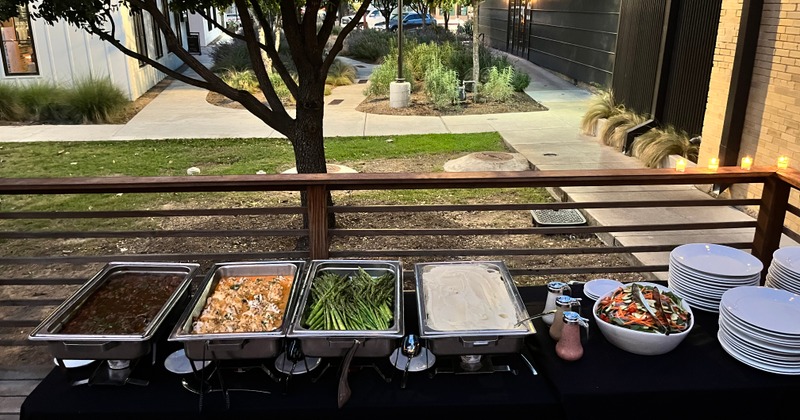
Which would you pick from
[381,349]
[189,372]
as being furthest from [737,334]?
[189,372]

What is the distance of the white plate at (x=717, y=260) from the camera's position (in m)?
2.79

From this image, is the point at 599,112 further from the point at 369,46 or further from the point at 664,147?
the point at 369,46

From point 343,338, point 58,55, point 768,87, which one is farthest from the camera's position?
point 58,55

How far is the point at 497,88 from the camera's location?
46.2ft

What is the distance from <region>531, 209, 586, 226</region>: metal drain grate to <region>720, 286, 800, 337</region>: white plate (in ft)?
12.7

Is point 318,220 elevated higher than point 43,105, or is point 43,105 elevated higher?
point 318,220

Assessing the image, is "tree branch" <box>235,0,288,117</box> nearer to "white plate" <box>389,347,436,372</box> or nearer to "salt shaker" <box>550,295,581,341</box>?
"white plate" <box>389,347,436,372</box>

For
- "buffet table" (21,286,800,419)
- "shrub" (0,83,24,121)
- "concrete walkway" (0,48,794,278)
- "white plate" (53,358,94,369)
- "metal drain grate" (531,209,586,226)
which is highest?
"white plate" (53,358,94,369)

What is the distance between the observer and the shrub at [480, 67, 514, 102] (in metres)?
14.1

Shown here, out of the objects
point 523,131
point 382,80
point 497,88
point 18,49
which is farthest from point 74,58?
point 523,131

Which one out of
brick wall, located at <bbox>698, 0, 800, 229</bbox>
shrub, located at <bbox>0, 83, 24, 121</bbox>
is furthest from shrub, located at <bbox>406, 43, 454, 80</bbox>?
brick wall, located at <bbox>698, 0, 800, 229</bbox>

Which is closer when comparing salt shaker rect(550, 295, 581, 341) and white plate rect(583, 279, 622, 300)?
salt shaker rect(550, 295, 581, 341)

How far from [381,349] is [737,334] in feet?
4.56

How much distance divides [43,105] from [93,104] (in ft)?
3.54
